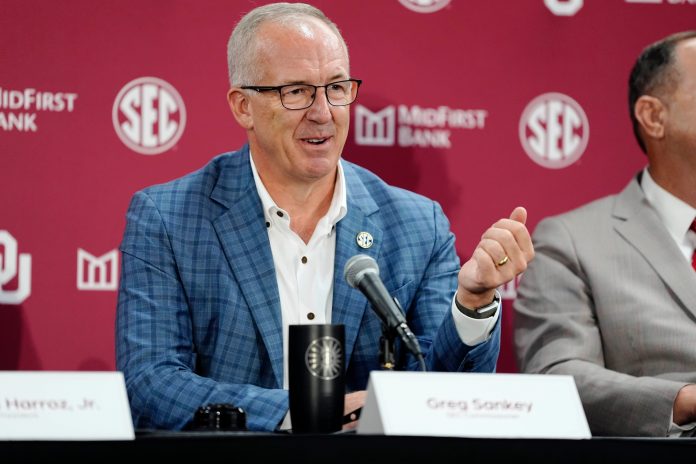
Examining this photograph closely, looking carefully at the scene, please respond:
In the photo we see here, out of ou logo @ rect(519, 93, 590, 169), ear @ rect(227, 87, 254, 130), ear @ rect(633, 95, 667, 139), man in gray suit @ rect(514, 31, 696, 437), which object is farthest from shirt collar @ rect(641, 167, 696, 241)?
ear @ rect(227, 87, 254, 130)

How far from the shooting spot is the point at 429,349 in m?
2.63

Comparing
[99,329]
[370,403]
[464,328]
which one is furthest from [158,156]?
[370,403]

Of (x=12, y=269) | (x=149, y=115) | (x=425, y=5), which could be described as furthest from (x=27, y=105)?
(x=425, y=5)

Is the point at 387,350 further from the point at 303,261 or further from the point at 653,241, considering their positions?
the point at 653,241

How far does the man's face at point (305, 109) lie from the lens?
2.72 metres

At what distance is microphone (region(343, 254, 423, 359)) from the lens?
1867 mm

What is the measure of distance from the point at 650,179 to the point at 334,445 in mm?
1987

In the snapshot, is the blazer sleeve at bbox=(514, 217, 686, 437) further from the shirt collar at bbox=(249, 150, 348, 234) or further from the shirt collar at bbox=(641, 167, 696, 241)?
the shirt collar at bbox=(249, 150, 348, 234)

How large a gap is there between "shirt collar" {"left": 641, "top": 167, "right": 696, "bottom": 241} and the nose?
111 cm

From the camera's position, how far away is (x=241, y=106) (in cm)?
289

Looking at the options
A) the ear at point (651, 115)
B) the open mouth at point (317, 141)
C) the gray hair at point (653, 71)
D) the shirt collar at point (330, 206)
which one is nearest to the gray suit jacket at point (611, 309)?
the ear at point (651, 115)

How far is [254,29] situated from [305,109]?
256 millimetres

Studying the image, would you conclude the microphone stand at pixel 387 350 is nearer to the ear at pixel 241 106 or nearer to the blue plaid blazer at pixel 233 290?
the blue plaid blazer at pixel 233 290

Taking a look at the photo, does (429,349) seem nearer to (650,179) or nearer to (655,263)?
(655,263)
